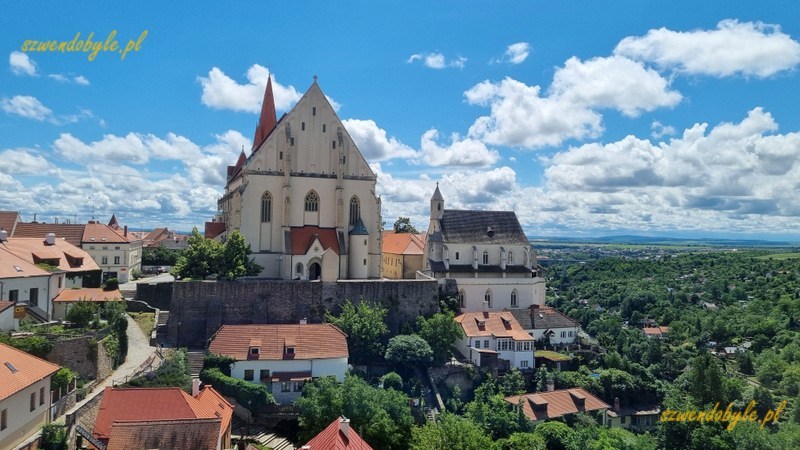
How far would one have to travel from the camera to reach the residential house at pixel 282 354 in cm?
3575

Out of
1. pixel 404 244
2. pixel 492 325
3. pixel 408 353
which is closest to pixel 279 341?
pixel 408 353

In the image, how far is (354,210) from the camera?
52625mm

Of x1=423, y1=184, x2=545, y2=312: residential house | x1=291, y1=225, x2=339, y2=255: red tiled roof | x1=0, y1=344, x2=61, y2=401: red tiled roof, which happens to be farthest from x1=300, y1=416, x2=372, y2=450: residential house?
x1=423, y1=184, x2=545, y2=312: residential house

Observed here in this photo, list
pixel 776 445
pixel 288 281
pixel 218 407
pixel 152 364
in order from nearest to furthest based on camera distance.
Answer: pixel 218 407, pixel 152 364, pixel 776 445, pixel 288 281

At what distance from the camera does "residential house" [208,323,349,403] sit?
117 ft

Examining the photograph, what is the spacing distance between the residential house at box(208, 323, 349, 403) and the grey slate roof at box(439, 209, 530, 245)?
64.7 ft

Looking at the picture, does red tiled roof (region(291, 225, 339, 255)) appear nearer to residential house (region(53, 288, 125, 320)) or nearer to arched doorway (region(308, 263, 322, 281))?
arched doorway (region(308, 263, 322, 281))

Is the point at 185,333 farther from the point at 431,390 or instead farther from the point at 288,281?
the point at 431,390

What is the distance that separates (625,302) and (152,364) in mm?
100760

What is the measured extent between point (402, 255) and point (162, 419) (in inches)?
1390

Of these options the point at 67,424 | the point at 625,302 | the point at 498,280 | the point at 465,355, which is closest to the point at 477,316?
the point at 465,355

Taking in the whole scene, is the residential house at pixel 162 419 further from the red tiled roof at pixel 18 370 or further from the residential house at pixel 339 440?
the residential house at pixel 339 440

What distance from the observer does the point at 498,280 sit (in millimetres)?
54375

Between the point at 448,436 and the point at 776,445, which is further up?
the point at 448,436
